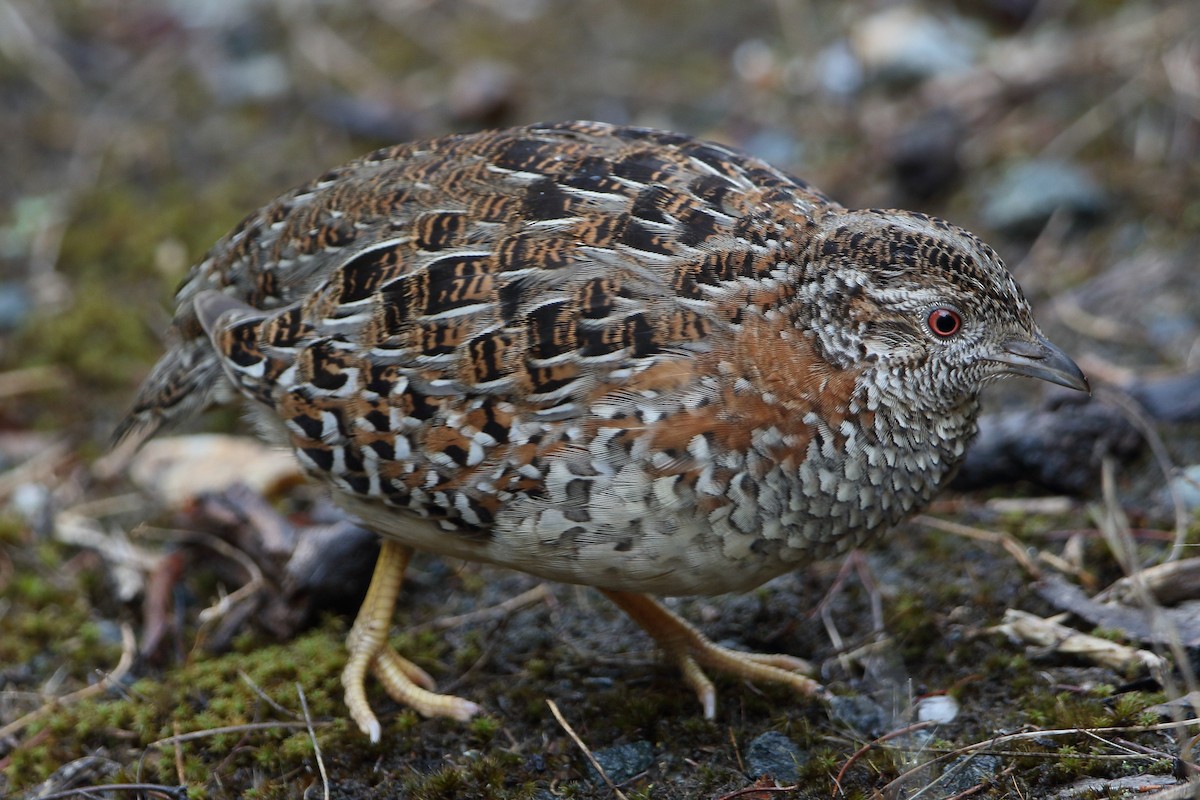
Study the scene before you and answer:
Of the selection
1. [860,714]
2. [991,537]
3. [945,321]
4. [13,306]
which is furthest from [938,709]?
[13,306]

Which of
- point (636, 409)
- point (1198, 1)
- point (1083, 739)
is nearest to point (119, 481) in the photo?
point (636, 409)

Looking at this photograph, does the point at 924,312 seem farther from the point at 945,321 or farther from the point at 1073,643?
the point at 1073,643

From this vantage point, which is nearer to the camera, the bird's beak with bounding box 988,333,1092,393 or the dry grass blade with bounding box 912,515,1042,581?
the bird's beak with bounding box 988,333,1092,393

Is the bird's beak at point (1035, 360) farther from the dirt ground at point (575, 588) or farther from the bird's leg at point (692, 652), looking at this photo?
the bird's leg at point (692, 652)

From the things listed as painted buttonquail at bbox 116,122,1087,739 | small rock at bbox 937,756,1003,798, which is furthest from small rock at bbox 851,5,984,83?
small rock at bbox 937,756,1003,798

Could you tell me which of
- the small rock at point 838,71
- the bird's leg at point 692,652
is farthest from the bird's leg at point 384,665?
the small rock at point 838,71

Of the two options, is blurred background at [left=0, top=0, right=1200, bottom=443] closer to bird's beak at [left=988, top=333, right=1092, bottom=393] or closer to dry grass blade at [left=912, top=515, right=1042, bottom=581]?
dry grass blade at [left=912, top=515, right=1042, bottom=581]
